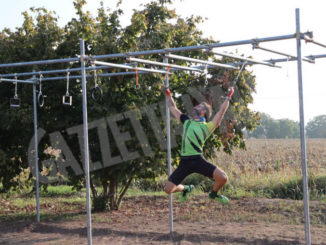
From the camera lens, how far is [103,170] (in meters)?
10.5

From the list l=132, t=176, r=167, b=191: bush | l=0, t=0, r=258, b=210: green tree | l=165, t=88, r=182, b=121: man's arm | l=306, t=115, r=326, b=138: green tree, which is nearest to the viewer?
l=165, t=88, r=182, b=121: man's arm

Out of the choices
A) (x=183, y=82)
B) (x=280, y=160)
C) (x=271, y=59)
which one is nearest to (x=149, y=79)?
→ (x=183, y=82)

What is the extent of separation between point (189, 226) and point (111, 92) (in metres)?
3.29

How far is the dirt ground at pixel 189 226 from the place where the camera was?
26.7ft

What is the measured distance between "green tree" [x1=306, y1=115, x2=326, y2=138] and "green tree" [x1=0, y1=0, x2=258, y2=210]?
4681cm

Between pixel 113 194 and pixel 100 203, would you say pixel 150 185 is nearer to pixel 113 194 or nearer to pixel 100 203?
pixel 113 194

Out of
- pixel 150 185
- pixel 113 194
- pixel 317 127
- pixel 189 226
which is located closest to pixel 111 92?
pixel 113 194

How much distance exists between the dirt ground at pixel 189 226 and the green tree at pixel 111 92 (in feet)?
3.37

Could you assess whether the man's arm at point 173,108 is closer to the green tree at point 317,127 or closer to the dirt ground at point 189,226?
the dirt ground at point 189,226

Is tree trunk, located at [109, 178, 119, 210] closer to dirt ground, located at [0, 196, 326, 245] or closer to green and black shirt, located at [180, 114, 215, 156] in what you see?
dirt ground, located at [0, 196, 326, 245]

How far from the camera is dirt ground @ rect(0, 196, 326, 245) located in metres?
8.14

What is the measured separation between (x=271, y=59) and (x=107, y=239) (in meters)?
4.31

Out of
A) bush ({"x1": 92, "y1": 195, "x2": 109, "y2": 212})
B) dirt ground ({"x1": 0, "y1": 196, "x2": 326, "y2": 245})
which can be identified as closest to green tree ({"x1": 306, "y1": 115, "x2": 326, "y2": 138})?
dirt ground ({"x1": 0, "y1": 196, "x2": 326, "y2": 245})

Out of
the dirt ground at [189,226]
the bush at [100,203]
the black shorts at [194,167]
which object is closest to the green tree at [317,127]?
the dirt ground at [189,226]
